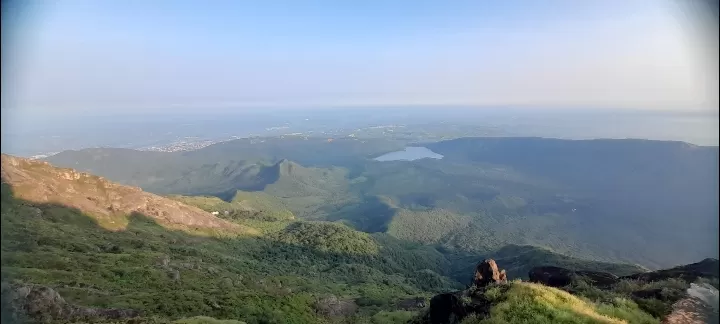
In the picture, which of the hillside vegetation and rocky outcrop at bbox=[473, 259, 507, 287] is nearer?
rocky outcrop at bbox=[473, 259, 507, 287]

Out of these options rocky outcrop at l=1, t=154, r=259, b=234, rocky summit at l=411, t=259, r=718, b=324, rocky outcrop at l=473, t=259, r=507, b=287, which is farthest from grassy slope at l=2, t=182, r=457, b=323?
rocky summit at l=411, t=259, r=718, b=324

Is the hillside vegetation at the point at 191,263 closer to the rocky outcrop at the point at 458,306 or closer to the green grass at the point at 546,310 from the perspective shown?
the green grass at the point at 546,310

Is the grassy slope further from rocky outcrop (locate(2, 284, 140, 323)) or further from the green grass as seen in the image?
the green grass

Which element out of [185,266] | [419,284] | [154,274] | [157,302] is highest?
[157,302]

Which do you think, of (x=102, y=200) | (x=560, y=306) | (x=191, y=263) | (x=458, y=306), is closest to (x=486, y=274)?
(x=458, y=306)

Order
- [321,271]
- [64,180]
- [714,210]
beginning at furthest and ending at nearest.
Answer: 1. [321,271]
2. [64,180]
3. [714,210]

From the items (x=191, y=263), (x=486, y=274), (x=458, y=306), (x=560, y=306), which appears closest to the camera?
(x=560, y=306)

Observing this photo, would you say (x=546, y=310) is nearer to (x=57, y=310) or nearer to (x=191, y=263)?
(x=57, y=310)

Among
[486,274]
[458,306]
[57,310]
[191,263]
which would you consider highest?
[458,306]

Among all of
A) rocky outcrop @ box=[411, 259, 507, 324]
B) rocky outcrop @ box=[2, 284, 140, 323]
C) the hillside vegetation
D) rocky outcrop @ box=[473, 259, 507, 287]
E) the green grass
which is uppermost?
the green grass

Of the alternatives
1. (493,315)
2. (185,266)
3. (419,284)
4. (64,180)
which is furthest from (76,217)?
(493,315)

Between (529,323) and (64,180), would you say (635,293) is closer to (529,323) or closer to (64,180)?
(529,323)
